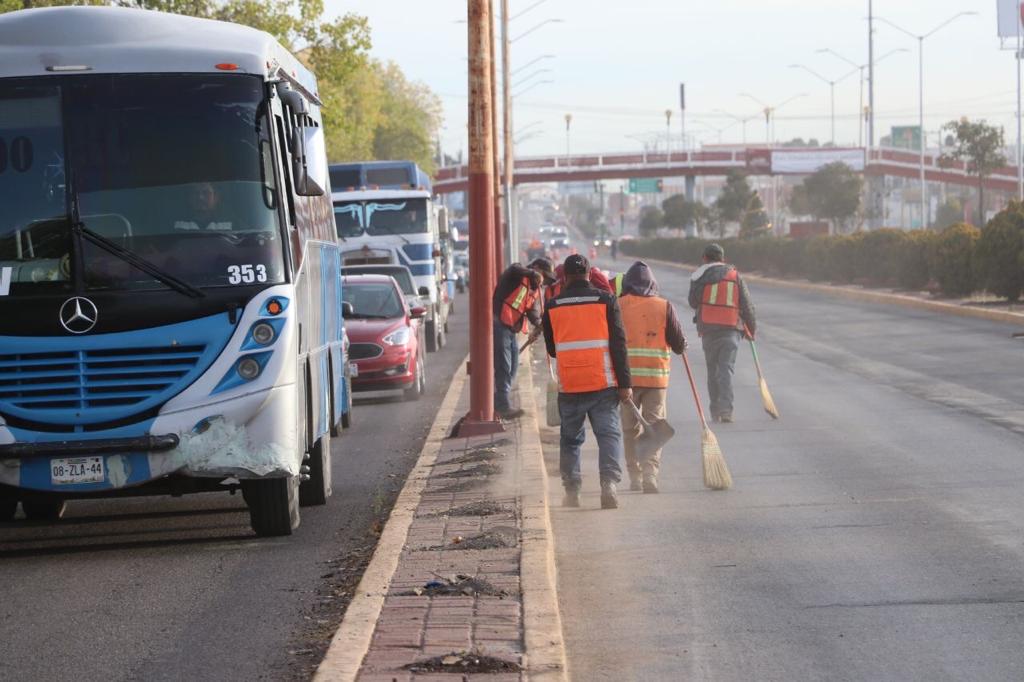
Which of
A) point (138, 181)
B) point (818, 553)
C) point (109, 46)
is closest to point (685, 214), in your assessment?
point (109, 46)

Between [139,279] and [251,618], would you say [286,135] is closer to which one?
[139,279]

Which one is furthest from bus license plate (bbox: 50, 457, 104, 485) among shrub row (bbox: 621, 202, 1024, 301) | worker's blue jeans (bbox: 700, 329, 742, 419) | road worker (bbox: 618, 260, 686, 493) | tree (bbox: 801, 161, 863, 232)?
tree (bbox: 801, 161, 863, 232)

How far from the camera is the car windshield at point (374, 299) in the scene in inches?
862

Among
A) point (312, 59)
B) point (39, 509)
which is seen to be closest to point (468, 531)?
point (39, 509)

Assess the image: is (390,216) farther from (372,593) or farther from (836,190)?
(836,190)

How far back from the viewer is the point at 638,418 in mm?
12414

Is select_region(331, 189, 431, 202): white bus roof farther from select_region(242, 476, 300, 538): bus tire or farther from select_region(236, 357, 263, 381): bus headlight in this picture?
select_region(236, 357, 263, 381): bus headlight

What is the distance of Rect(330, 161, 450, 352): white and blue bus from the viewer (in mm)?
32531

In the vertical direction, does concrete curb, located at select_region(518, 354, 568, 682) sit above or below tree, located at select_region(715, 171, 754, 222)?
below

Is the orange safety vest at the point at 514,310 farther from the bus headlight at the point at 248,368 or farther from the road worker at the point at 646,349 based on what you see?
the bus headlight at the point at 248,368

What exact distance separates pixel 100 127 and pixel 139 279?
3.13 ft

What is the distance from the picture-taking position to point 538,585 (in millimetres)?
7867

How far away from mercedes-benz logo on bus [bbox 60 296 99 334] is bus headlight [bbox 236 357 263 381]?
32.4 inches

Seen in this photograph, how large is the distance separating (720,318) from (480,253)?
295 centimetres
